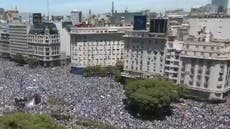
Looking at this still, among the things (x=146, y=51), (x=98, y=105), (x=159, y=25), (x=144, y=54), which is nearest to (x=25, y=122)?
(x=98, y=105)

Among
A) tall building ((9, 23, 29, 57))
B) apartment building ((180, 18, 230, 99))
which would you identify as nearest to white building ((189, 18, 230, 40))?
apartment building ((180, 18, 230, 99))

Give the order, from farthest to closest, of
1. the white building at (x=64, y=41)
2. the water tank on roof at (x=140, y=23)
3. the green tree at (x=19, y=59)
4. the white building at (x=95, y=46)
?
the white building at (x=64, y=41) → the green tree at (x=19, y=59) → the white building at (x=95, y=46) → the water tank on roof at (x=140, y=23)

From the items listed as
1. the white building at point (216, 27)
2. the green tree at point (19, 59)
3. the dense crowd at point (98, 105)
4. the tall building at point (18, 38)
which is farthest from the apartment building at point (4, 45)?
the white building at point (216, 27)

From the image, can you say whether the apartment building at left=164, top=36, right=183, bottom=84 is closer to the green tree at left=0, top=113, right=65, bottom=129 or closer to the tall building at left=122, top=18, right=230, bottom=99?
the tall building at left=122, top=18, right=230, bottom=99

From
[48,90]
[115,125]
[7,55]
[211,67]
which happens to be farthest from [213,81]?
[7,55]

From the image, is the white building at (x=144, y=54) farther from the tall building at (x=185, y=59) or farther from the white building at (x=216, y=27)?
the white building at (x=216, y=27)

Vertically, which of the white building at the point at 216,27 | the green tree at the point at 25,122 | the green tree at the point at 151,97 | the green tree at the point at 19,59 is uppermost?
the white building at the point at 216,27
